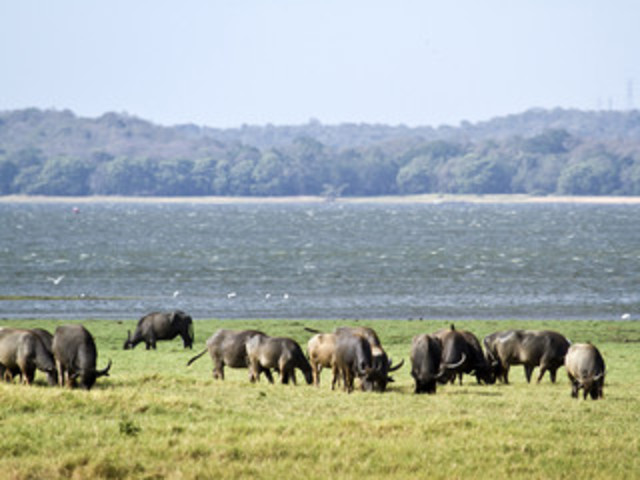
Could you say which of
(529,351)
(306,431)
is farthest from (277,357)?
(306,431)

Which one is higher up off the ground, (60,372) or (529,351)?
(60,372)

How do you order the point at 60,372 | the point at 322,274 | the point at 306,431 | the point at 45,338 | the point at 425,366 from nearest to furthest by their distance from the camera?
the point at 306,431
the point at 60,372
the point at 425,366
the point at 45,338
the point at 322,274

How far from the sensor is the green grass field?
17922 millimetres

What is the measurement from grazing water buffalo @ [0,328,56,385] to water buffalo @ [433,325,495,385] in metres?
7.66

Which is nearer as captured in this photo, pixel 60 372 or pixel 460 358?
pixel 60 372

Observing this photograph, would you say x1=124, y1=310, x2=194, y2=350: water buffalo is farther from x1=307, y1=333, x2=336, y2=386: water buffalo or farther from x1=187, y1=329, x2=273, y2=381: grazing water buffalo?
x1=307, y1=333, x2=336, y2=386: water buffalo

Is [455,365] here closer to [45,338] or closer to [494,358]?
[494,358]

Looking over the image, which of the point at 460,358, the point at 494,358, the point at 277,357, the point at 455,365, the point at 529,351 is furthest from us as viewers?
the point at 494,358

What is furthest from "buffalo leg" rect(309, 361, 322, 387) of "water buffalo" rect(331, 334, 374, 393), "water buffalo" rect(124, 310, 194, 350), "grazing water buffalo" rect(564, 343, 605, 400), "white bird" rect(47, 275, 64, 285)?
"white bird" rect(47, 275, 64, 285)

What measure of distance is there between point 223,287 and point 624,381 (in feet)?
132

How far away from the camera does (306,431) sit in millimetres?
19906

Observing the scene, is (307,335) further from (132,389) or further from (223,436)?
(223,436)

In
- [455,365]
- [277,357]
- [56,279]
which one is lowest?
[56,279]

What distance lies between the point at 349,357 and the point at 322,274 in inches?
2017
